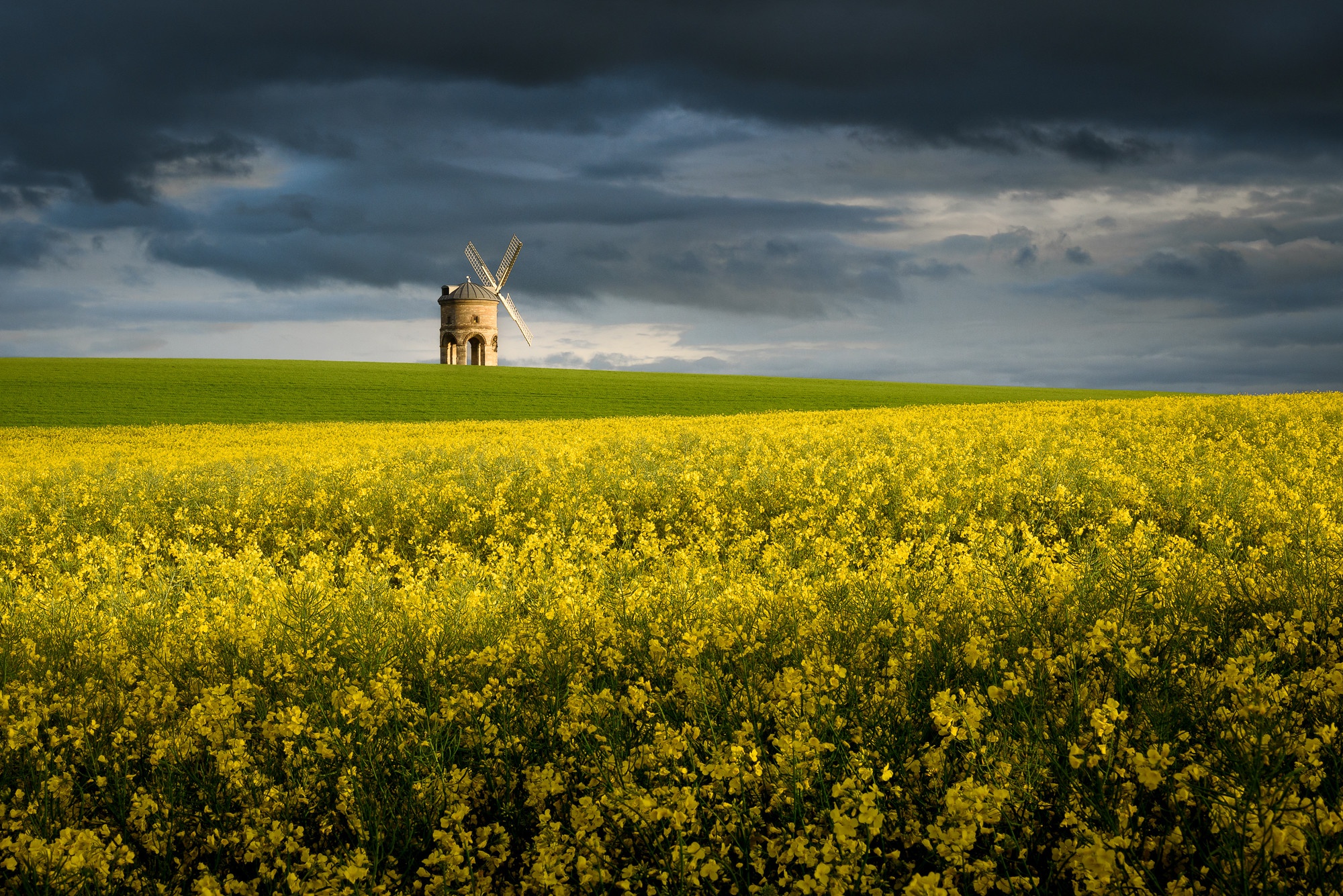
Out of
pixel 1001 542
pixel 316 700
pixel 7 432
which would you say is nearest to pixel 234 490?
pixel 316 700

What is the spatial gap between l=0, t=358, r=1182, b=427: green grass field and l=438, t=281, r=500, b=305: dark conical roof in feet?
33.2

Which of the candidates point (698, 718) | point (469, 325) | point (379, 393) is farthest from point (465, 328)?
point (698, 718)

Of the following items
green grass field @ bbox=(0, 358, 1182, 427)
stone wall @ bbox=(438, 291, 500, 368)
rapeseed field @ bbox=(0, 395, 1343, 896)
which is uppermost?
stone wall @ bbox=(438, 291, 500, 368)

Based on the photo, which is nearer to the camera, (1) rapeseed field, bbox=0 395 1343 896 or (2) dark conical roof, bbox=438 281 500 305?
(1) rapeseed field, bbox=0 395 1343 896

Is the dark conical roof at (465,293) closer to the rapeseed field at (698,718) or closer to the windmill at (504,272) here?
the windmill at (504,272)

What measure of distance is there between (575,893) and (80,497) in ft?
41.8

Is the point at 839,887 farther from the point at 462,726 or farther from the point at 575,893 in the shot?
the point at 462,726

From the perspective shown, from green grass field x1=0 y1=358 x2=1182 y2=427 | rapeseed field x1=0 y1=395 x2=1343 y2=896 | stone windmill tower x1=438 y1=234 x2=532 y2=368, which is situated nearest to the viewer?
rapeseed field x1=0 y1=395 x2=1343 y2=896

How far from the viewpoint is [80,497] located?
12.4 meters

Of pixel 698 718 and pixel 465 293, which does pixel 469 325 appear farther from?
pixel 698 718

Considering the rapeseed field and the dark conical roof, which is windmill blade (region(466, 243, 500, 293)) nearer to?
the dark conical roof

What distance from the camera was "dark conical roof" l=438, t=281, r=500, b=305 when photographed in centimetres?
7375

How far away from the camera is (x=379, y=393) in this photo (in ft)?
158

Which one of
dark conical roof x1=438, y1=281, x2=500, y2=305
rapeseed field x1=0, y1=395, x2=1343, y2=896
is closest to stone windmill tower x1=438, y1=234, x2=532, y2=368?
dark conical roof x1=438, y1=281, x2=500, y2=305
